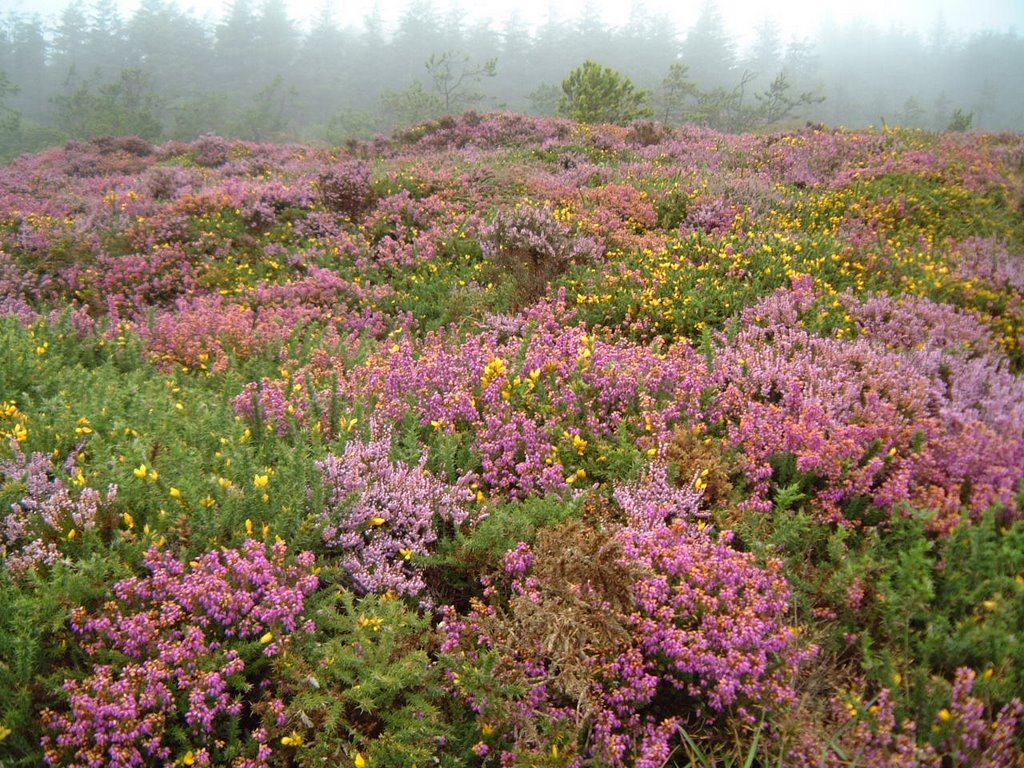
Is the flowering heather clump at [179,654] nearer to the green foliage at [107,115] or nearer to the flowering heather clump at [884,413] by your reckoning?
the flowering heather clump at [884,413]

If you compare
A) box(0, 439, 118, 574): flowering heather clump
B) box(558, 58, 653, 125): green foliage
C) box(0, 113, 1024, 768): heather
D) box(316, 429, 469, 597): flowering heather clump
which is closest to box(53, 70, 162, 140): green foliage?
box(558, 58, 653, 125): green foliage

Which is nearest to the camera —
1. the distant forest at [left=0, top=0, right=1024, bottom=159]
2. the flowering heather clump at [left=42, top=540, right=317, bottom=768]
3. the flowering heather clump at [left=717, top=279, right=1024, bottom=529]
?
the flowering heather clump at [left=42, top=540, right=317, bottom=768]

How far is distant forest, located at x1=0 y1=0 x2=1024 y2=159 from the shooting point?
64938mm

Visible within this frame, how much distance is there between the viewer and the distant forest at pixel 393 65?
64938mm

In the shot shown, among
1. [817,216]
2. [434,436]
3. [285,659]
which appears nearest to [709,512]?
[434,436]

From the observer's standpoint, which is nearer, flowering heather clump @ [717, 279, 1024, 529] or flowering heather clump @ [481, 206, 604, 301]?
flowering heather clump @ [717, 279, 1024, 529]

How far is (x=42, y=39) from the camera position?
265 feet

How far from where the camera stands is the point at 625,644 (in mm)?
2564

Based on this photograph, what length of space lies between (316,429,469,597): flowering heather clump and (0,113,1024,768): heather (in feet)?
0.08

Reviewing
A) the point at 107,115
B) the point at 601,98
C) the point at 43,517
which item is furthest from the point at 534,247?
the point at 107,115

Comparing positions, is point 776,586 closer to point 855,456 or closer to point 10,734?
point 855,456

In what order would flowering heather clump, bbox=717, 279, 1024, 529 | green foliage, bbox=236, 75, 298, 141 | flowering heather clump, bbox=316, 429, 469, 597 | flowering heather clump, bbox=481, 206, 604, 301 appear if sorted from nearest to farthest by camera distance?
flowering heather clump, bbox=316, 429, 469, 597 < flowering heather clump, bbox=717, 279, 1024, 529 < flowering heather clump, bbox=481, 206, 604, 301 < green foliage, bbox=236, 75, 298, 141

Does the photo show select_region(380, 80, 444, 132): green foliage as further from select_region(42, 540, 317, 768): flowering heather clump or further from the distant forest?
select_region(42, 540, 317, 768): flowering heather clump

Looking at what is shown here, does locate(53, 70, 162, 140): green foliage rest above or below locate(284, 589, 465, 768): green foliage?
above
